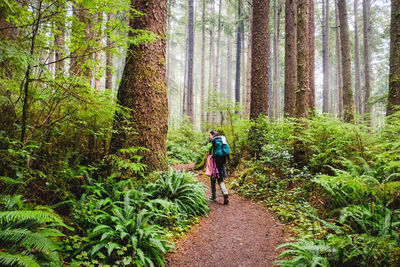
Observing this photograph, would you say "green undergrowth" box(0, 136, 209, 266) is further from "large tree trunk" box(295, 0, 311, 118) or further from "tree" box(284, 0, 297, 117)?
"tree" box(284, 0, 297, 117)

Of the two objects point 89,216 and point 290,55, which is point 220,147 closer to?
point 89,216

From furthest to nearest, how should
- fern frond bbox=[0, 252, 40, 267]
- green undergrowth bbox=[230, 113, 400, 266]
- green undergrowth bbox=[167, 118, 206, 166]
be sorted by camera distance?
green undergrowth bbox=[167, 118, 206, 166], green undergrowth bbox=[230, 113, 400, 266], fern frond bbox=[0, 252, 40, 267]

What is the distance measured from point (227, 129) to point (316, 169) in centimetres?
417

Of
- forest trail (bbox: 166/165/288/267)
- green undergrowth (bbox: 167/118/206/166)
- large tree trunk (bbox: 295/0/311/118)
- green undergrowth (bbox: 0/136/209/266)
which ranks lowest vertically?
forest trail (bbox: 166/165/288/267)

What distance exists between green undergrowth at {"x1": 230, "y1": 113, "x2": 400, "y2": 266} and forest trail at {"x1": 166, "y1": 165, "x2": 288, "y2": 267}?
0.32 meters

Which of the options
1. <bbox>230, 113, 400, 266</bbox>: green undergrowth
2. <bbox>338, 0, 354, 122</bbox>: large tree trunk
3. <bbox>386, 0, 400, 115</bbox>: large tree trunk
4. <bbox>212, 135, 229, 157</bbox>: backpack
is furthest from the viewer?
<bbox>338, 0, 354, 122</bbox>: large tree trunk

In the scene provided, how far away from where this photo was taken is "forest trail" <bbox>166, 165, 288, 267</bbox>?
3.23 meters

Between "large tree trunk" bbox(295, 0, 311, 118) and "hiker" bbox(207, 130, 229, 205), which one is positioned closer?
"hiker" bbox(207, 130, 229, 205)

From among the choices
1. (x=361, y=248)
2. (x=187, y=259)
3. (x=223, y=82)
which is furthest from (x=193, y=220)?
(x=223, y=82)

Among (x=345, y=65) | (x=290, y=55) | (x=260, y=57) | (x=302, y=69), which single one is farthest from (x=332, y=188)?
(x=345, y=65)

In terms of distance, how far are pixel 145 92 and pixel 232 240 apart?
3732 millimetres

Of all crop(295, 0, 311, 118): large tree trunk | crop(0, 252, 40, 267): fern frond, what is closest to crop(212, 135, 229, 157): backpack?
crop(295, 0, 311, 118): large tree trunk

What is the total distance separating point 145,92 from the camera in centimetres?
485

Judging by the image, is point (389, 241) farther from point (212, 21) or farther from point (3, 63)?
point (212, 21)
